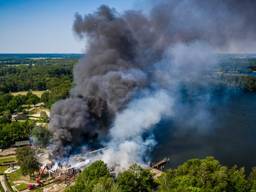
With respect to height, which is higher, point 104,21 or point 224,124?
point 104,21

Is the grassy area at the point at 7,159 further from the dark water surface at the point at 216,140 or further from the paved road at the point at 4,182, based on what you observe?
the dark water surface at the point at 216,140

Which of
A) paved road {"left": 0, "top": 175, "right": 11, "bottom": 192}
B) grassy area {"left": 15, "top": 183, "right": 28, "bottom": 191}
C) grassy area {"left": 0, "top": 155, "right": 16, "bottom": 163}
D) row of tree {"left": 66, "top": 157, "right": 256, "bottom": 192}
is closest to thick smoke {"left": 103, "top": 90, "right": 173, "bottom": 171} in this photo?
row of tree {"left": 66, "top": 157, "right": 256, "bottom": 192}

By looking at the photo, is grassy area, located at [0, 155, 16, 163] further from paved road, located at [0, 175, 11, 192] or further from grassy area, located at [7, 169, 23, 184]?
paved road, located at [0, 175, 11, 192]

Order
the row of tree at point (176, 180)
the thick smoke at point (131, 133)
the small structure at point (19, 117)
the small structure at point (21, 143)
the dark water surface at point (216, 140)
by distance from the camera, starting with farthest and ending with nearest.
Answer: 1. the small structure at point (19, 117)
2. the small structure at point (21, 143)
3. the dark water surface at point (216, 140)
4. the thick smoke at point (131, 133)
5. the row of tree at point (176, 180)

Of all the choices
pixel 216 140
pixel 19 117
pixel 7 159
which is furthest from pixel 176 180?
pixel 19 117

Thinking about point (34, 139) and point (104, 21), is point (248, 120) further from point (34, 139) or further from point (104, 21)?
point (34, 139)

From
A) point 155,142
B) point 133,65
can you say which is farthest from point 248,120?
point 133,65

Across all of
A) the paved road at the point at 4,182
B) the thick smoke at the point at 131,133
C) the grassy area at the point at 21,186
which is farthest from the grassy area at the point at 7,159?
the thick smoke at the point at 131,133
